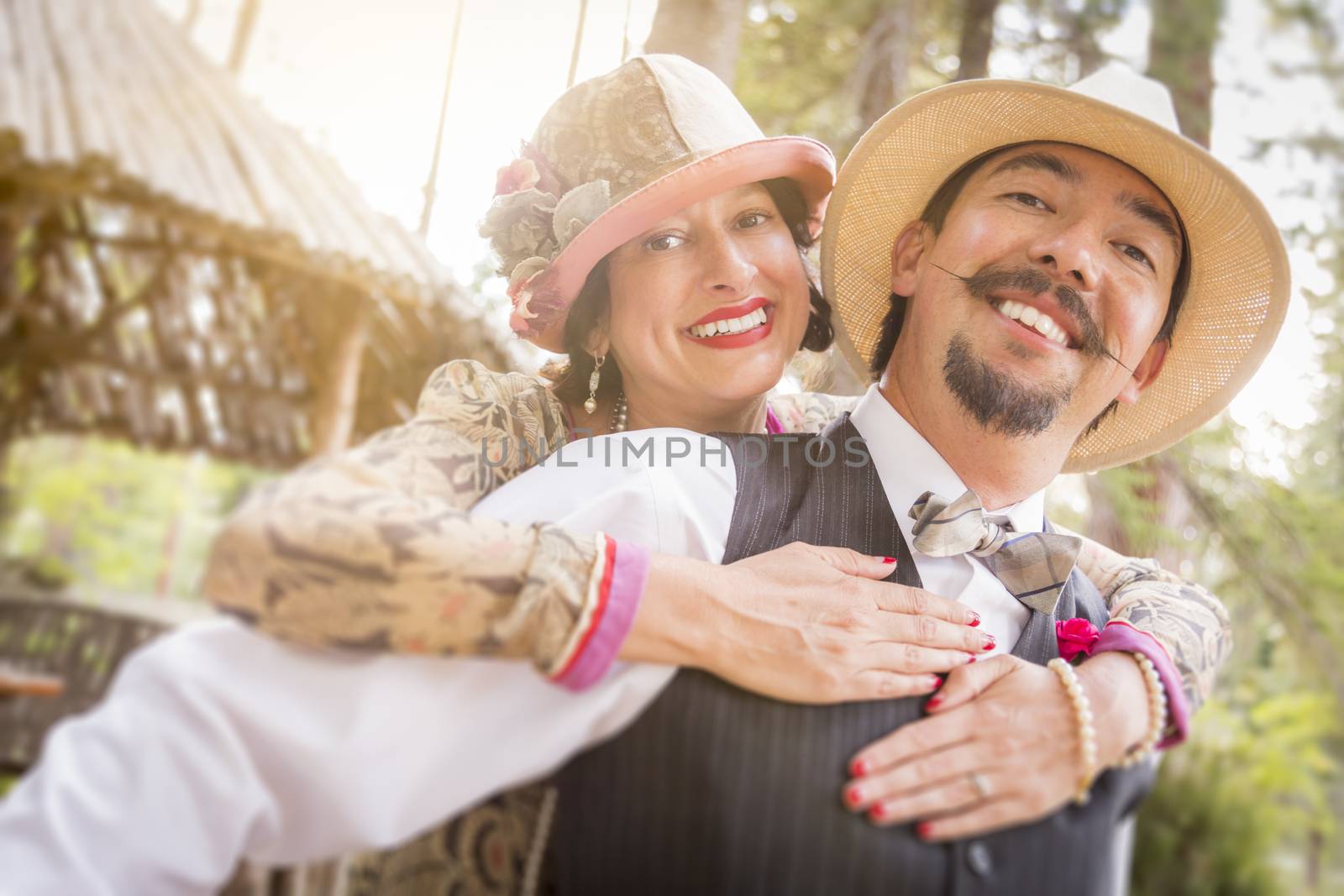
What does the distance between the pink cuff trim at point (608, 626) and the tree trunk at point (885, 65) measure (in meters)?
2.83

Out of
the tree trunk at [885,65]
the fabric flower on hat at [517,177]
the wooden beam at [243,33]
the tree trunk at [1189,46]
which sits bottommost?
the fabric flower on hat at [517,177]

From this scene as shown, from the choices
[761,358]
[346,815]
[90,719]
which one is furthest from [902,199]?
[90,719]

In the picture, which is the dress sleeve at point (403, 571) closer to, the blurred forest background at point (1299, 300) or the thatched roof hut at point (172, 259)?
the thatched roof hut at point (172, 259)

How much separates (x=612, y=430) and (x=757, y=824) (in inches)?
42.7

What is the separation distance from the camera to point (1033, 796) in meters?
1.31

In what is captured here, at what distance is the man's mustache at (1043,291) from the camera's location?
5.41 ft

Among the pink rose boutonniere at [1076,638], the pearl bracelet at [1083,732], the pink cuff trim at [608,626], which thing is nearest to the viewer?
the pink cuff trim at [608,626]

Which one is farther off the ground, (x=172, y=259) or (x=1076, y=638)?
(x=172, y=259)

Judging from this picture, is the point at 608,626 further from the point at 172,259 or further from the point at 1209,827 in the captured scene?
the point at 1209,827

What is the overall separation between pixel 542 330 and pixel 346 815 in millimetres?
1163

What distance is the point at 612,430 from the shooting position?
7.14 ft

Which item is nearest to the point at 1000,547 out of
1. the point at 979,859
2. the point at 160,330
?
the point at 979,859

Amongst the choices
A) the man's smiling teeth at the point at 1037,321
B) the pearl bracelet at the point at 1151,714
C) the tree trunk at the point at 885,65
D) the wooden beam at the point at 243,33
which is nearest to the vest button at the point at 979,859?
the pearl bracelet at the point at 1151,714

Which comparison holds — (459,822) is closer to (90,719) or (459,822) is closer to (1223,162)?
(90,719)
